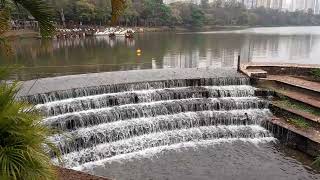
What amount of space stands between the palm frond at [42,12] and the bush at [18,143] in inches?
32.1

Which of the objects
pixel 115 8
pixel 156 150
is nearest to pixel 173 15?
pixel 156 150

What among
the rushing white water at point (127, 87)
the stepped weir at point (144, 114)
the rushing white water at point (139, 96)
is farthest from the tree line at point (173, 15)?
the rushing white water at point (139, 96)

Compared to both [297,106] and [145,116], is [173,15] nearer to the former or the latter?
[297,106]

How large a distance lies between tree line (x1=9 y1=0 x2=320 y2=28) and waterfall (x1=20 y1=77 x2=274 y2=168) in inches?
434

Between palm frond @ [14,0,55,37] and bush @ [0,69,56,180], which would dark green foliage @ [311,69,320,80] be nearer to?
palm frond @ [14,0,55,37]

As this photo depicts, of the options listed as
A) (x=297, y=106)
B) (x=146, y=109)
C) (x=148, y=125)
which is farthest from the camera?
(x=297, y=106)

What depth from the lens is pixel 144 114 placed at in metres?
13.2

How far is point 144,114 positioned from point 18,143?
31.7ft

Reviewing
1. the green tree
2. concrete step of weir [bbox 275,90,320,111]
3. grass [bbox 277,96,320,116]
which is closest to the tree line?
the green tree

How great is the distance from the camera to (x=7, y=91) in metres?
3.75

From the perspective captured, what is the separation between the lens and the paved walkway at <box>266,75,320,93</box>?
14.6 meters

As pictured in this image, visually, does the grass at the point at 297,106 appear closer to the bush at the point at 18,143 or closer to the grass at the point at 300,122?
the grass at the point at 300,122

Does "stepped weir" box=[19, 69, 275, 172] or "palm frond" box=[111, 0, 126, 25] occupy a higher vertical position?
"palm frond" box=[111, 0, 126, 25]

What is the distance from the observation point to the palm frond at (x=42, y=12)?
158 inches
